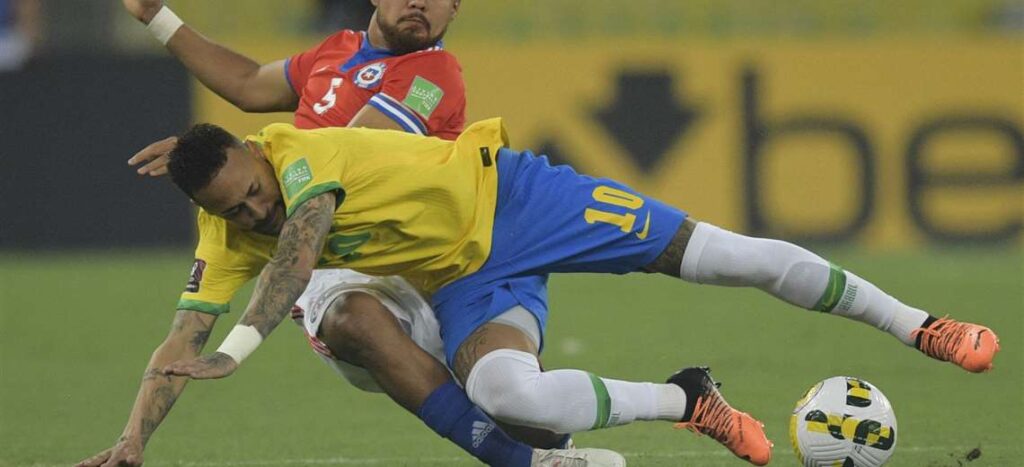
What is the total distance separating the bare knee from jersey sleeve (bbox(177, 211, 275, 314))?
314 millimetres

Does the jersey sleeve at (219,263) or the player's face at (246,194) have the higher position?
the player's face at (246,194)

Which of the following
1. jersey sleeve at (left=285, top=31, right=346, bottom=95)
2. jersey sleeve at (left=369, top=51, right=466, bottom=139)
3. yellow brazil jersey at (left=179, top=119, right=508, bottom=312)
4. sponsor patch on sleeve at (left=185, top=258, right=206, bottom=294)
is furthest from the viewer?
jersey sleeve at (left=285, top=31, right=346, bottom=95)

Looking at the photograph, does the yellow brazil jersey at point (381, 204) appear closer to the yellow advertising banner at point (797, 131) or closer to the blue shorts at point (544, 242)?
the blue shorts at point (544, 242)

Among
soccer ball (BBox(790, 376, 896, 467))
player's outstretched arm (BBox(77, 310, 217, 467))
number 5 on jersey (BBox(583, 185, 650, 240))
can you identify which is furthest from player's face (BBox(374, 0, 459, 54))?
soccer ball (BBox(790, 376, 896, 467))

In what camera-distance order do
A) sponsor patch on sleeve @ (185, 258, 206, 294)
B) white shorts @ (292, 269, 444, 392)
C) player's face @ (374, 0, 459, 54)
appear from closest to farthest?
1. sponsor patch on sleeve @ (185, 258, 206, 294)
2. white shorts @ (292, 269, 444, 392)
3. player's face @ (374, 0, 459, 54)

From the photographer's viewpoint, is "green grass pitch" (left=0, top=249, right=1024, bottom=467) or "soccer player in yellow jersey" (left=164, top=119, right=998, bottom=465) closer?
"soccer player in yellow jersey" (left=164, top=119, right=998, bottom=465)

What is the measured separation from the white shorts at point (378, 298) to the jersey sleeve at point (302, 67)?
3.70ft

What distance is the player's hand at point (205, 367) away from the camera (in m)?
4.82

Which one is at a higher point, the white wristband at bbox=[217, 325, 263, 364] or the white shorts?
the white wristband at bbox=[217, 325, 263, 364]

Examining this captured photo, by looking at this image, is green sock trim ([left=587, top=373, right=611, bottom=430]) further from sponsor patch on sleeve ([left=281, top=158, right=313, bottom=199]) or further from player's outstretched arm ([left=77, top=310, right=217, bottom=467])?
player's outstretched arm ([left=77, top=310, right=217, bottom=467])

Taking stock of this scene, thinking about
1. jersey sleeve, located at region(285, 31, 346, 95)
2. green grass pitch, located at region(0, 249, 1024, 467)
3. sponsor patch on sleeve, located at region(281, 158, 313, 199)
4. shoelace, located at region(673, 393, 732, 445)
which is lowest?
green grass pitch, located at region(0, 249, 1024, 467)

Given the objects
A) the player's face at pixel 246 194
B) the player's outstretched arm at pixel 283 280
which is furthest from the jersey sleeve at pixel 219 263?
the player's outstretched arm at pixel 283 280

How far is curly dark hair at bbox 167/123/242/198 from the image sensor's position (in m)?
5.32

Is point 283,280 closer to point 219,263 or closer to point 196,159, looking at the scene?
point 196,159
